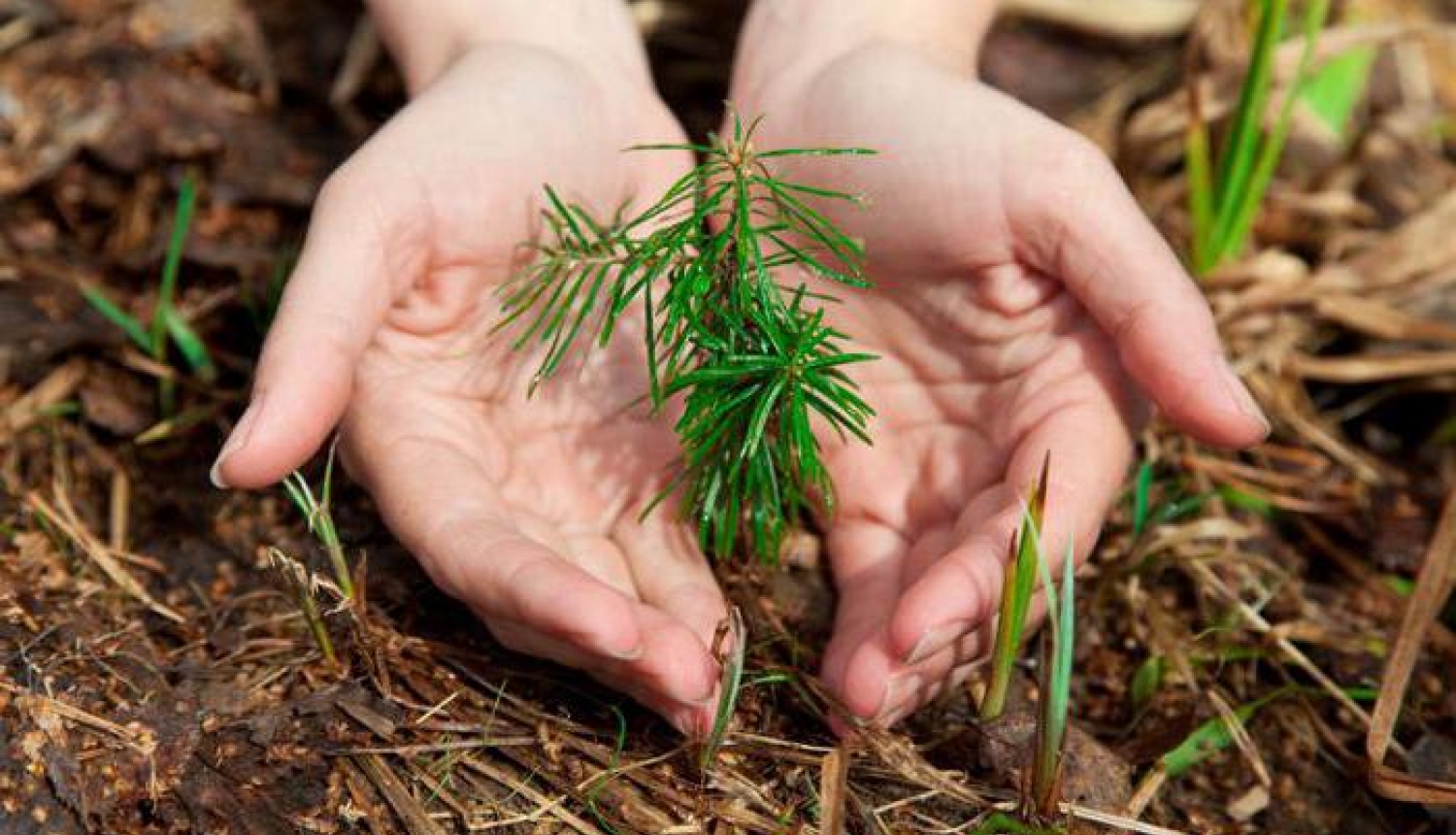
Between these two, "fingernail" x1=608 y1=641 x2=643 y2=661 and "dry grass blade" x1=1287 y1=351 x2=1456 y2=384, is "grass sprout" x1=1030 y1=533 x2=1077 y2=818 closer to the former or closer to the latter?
"fingernail" x1=608 y1=641 x2=643 y2=661

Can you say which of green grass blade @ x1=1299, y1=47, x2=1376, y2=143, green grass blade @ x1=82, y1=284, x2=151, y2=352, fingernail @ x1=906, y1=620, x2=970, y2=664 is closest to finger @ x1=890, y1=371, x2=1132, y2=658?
fingernail @ x1=906, y1=620, x2=970, y2=664

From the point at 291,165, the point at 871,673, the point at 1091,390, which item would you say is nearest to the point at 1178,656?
the point at 1091,390

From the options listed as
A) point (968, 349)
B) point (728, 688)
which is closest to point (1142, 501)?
point (968, 349)

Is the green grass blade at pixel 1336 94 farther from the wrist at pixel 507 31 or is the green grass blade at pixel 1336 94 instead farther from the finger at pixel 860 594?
the finger at pixel 860 594

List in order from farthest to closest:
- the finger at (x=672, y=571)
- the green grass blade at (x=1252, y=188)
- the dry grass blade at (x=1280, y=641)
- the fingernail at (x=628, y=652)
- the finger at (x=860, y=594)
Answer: the green grass blade at (x=1252, y=188) → the dry grass blade at (x=1280, y=641) → the finger at (x=672, y=571) → the finger at (x=860, y=594) → the fingernail at (x=628, y=652)

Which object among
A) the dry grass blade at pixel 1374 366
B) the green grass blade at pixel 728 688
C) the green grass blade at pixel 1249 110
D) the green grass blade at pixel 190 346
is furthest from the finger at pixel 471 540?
the dry grass blade at pixel 1374 366

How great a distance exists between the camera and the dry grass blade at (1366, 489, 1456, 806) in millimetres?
2031

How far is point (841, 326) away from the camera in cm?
243

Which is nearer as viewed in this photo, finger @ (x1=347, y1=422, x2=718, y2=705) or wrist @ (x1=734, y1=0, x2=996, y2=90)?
finger @ (x1=347, y1=422, x2=718, y2=705)

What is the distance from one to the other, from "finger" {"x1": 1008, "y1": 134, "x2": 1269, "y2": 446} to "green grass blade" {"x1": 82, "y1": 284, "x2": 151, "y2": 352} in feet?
5.21

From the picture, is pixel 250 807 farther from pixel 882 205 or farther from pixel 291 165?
pixel 291 165

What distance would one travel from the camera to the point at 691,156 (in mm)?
2729

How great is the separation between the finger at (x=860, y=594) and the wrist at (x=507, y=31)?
1016 millimetres

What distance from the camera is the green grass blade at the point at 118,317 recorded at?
8.41 ft
